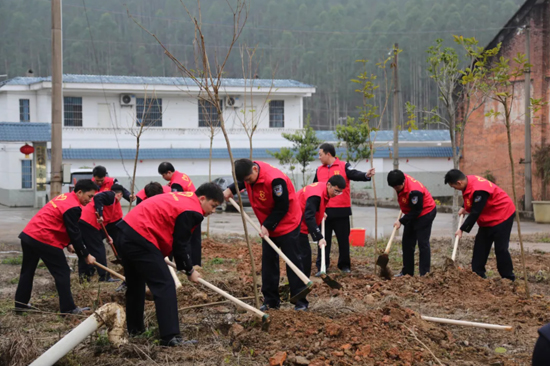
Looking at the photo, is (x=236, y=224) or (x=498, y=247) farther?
(x=236, y=224)

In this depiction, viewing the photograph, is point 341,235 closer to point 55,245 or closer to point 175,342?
point 55,245

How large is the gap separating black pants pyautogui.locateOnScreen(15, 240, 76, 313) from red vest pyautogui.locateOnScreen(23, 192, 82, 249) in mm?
72

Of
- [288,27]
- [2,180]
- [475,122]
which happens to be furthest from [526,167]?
[288,27]

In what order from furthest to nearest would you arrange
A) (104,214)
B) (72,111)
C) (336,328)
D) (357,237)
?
(72,111) < (357,237) < (104,214) < (336,328)

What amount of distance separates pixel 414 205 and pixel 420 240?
20.2 inches

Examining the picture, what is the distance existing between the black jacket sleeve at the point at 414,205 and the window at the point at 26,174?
23.8 m

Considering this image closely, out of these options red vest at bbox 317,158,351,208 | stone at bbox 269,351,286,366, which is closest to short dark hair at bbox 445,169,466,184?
red vest at bbox 317,158,351,208

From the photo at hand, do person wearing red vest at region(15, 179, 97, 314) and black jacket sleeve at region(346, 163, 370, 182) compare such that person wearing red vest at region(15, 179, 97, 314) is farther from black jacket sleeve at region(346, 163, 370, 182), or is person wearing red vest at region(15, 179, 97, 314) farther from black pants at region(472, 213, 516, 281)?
black pants at region(472, 213, 516, 281)

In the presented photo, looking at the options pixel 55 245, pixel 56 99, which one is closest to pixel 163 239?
pixel 55 245

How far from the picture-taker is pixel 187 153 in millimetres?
29484

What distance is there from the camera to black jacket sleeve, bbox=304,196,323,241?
700 cm

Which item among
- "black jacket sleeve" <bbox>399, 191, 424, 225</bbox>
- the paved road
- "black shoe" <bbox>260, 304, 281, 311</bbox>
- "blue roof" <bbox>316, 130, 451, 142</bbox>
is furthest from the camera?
"blue roof" <bbox>316, 130, 451, 142</bbox>

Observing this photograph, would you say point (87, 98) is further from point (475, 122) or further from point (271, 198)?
point (271, 198)

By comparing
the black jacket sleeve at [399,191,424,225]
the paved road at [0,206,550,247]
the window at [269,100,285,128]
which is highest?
the window at [269,100,285,128]
